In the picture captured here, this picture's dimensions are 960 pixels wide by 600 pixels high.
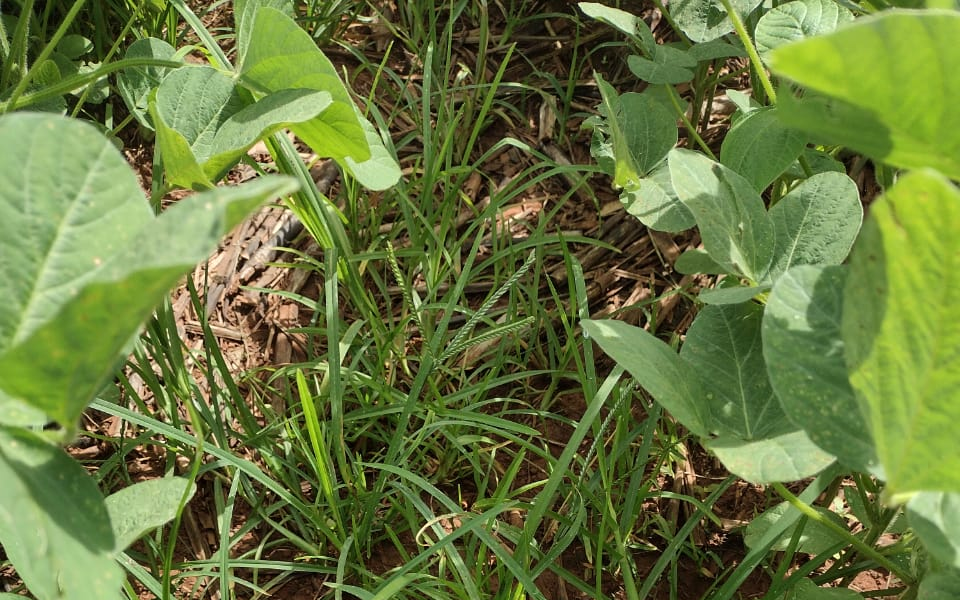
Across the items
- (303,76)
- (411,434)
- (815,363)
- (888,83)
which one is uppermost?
(888,83)

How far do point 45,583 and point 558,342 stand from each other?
1.20 metres

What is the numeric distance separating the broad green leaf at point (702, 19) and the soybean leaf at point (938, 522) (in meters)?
1.01

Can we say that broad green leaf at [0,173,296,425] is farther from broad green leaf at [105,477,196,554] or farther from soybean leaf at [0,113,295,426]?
broad green leaf at [105,477,196,554]

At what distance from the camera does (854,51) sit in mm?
519

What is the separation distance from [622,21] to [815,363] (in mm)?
949

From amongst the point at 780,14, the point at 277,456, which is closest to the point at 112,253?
the point at 277,456

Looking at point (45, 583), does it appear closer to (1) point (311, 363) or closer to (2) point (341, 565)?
(2) point (341, 565)

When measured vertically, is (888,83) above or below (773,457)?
above

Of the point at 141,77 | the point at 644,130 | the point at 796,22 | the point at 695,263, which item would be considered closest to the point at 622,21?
the point at 644,130

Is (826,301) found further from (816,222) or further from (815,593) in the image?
(815,593)

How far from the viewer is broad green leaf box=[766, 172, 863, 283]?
1.02m

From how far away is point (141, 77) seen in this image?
157 centimetres

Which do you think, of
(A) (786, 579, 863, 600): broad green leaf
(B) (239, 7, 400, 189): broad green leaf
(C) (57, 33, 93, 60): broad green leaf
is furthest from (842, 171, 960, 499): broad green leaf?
(C) (57, 33, 93, 60): broad green leaf

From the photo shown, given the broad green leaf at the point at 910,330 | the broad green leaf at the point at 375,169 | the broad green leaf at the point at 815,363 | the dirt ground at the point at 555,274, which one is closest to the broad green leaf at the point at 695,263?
the dirt ground at the point at 555,274
